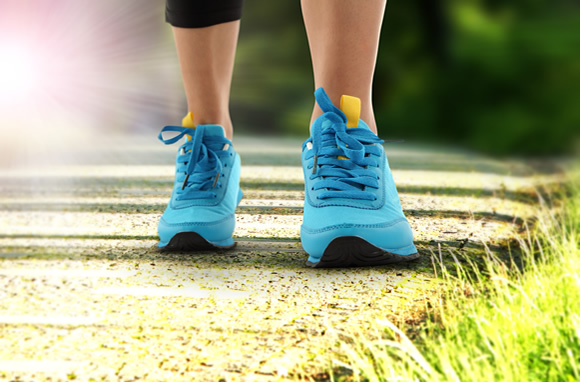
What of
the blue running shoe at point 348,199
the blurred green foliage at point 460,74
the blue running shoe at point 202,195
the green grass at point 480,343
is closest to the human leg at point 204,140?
the blue running shoe at point 202,195

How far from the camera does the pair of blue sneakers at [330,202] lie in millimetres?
946

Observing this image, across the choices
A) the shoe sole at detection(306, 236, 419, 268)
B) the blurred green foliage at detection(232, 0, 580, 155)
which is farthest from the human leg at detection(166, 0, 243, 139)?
the blurred green foliage at detection(232, 0, 580, 155)

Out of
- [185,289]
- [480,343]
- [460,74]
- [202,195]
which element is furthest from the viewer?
[460,74]

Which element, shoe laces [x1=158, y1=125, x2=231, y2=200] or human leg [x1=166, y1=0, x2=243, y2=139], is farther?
human leg [x1=166, y1=0, x2=243, y2=139]

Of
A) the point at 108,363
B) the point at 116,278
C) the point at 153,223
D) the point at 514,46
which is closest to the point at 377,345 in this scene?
the point at 108,363

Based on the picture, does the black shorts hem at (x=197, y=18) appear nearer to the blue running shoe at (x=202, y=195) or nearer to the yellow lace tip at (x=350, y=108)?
the blue running shoe at (x=202, y=195)

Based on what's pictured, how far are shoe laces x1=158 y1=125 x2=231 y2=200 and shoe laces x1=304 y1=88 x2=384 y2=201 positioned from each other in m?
0.23

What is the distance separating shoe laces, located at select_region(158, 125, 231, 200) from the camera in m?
1.15

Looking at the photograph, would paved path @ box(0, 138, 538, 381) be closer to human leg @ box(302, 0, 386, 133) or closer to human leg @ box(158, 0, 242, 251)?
human leg @ box(158, 0, 242, 251)

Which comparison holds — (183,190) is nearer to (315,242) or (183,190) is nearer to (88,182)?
(315,242)

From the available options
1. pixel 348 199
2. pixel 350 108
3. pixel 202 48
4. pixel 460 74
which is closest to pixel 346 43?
pixel 350 108

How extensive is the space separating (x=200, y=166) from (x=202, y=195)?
0.07 m

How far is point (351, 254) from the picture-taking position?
3.06 ft

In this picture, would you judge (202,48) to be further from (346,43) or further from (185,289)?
(185,289)
